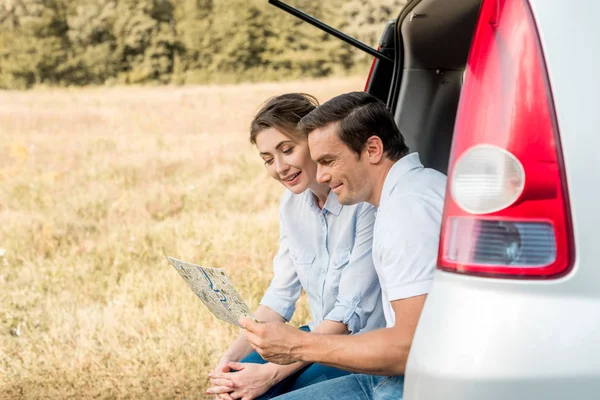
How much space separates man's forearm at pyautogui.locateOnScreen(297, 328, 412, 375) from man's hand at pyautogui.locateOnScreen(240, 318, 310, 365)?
0.08ft

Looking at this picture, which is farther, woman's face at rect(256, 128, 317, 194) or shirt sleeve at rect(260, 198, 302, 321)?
shirt sleeve at rect(260, 198, 302, 321)

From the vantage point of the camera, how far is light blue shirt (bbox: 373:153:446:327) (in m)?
1.92

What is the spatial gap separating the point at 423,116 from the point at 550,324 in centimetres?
209

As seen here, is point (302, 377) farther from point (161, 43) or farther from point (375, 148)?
point (161, 43)

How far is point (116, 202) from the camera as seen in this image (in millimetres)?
9586

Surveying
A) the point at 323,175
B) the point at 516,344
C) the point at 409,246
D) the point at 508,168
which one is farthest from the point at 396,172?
the point at 516,344

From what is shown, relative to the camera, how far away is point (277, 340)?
2102 mm

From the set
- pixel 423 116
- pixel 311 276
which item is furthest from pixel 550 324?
pixel 423 116

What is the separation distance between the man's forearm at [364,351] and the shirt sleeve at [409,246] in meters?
0.10

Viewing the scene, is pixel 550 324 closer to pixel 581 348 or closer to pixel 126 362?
pixel 581 348

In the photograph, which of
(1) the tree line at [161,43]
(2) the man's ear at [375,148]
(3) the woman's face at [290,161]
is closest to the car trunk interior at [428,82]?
(3) the woman's face at [290,161]

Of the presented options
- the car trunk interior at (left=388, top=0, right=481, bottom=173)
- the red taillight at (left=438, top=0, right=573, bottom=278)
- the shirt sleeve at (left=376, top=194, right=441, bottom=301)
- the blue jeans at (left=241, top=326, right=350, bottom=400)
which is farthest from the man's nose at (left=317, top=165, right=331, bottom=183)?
the car trunk interior at (left=388, top=0, right=481, bottom=173)

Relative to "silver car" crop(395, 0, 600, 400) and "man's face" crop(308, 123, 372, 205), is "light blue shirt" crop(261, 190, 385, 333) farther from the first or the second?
"silver car" crop(395, 0, 600, 400)

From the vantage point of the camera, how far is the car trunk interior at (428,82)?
10.4 ft
